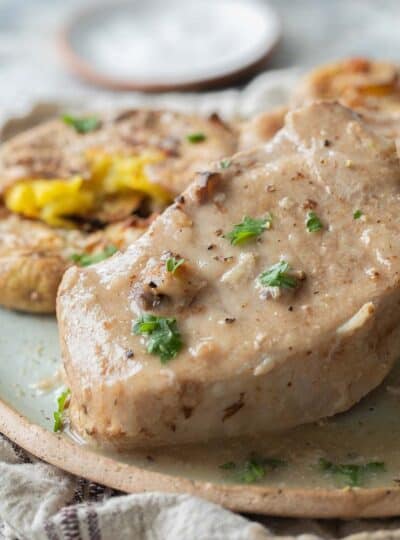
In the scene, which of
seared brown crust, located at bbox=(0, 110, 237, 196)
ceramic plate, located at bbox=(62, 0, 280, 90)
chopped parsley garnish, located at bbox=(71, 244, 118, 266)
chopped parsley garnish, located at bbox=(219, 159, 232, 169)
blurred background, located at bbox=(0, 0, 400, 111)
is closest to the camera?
chopped parsley garnish, located at bbox=(219, 159, 232, 169)

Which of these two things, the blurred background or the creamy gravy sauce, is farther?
the blurred background

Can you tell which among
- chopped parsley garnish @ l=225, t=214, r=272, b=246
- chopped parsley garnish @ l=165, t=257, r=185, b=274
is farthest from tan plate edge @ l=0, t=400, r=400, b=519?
chopped parsley garnish @ l=225, t=214, r=272, b=246

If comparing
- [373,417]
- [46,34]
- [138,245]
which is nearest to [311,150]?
[138,245]

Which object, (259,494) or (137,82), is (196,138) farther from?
(259,494)

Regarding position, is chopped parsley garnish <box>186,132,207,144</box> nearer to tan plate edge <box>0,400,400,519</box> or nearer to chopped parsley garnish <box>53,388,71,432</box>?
chopped parsley garnish <box>53,388,71,432</box>

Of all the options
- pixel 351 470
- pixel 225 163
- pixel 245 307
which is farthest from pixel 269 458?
pixel 225 163

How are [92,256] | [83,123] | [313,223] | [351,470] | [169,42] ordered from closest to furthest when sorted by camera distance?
[351,470], [313,223], [92,256], [83,123], [169,42]

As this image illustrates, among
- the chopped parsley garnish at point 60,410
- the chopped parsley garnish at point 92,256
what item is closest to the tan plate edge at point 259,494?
the chopped parsley garnish at point 60,410

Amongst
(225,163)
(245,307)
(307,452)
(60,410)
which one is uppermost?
(225,163)

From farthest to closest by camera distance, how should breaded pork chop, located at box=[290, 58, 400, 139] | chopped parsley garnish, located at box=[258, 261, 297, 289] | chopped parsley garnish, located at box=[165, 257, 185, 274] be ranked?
breaded pork chop, located at box=[290, 58, 400, 139] → chopped parsley garnish, located at box=[165, 257, 185, 274] → chopped parsley garnish, located at box=[258, 261, 297, 289]
